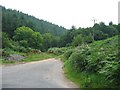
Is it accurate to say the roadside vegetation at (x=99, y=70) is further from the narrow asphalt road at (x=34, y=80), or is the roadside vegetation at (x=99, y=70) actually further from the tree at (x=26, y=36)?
the tree at (x=26, y=36)

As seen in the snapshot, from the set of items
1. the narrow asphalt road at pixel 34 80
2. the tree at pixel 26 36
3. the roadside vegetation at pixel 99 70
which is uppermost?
the tree at pixel 26 36

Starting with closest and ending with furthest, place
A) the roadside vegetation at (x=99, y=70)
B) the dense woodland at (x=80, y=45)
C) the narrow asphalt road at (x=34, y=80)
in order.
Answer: the roadside vegetation at (x=99, y=70)
the dense woodland at (x=80, y=45)
the narrow asphalt road at (x=34, y=80)

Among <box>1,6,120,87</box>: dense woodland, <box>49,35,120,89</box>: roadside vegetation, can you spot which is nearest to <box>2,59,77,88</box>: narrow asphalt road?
<box>49,35,120,89</box>: roadside vegetation

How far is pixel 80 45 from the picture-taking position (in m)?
41.0

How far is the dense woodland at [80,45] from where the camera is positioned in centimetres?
1527

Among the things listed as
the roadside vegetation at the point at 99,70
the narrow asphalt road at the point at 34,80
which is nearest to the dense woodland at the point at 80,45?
the roadside vegetation at the point at 99,70

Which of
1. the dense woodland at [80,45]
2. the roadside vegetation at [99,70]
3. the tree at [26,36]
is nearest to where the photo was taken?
the roadside vegetation at [99,70]

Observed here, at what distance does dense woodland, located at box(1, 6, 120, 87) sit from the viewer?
15273 mm

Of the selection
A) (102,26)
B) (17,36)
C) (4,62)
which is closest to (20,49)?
(4,62)

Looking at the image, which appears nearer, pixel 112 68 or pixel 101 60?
pixel 112 68

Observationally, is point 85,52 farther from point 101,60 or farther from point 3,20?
point 3,20

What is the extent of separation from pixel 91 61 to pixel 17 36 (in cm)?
6762

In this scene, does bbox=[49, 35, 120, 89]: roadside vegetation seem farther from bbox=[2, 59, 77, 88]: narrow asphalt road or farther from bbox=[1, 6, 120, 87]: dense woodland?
bbox=[2, 59, 77, 88]: narrow asphalt road

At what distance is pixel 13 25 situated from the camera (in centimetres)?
9194
